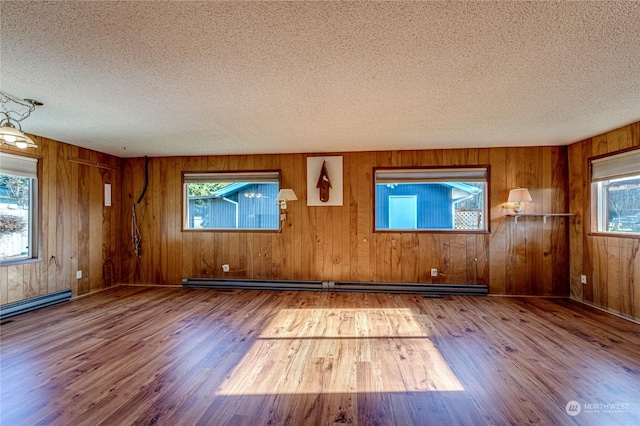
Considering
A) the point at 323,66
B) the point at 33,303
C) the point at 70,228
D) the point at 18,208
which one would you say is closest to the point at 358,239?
the point at 323,66

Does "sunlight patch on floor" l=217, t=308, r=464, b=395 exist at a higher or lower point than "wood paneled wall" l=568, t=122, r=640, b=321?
lower

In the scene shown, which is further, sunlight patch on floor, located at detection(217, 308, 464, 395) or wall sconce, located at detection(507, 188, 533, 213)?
wall sconce, located at detection(507, 188, 533, 213)

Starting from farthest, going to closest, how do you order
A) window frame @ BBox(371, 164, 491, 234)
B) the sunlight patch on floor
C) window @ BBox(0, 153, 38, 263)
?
window frame @ BBox(371, 164, 491, 234) → window @ BBox(0, 153, 38, 263) → the sunlight patch on floor

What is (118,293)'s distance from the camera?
448 cm

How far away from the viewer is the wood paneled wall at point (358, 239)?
14.1 feet

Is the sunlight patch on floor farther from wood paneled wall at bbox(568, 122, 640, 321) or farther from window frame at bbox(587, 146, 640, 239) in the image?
window frame at bbox(587, 146, 640, 239)

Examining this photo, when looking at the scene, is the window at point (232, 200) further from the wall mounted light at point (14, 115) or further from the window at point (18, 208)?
the wall mounted light at point (14, 115)

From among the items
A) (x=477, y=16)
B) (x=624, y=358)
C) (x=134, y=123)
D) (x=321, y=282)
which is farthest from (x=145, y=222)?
(x=624, y=358)

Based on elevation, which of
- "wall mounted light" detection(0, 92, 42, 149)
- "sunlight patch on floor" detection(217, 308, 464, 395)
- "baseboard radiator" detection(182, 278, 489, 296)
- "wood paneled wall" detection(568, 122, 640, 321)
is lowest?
"sunlight patch on floor" detection(217, 308, 464, 395)

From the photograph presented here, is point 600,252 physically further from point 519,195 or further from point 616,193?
point 519,195

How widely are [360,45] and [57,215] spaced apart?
184 inches

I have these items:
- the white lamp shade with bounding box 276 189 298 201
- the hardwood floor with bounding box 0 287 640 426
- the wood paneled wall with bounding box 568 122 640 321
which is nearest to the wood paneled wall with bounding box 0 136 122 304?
the hardwood floor with bounding box 0 287 640 426

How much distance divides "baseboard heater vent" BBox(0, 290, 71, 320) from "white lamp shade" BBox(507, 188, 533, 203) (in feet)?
21.5

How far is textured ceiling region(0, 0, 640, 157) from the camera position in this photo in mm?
1497
